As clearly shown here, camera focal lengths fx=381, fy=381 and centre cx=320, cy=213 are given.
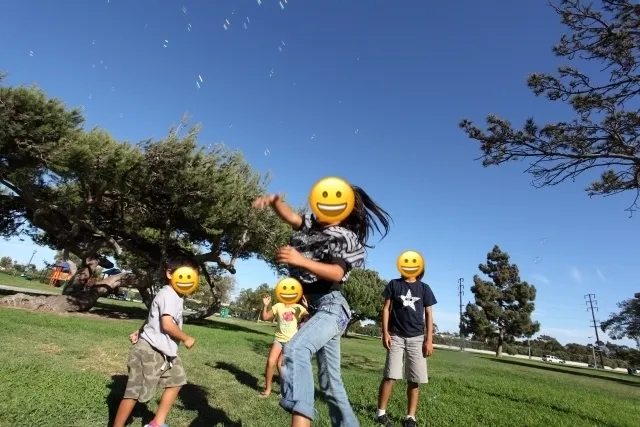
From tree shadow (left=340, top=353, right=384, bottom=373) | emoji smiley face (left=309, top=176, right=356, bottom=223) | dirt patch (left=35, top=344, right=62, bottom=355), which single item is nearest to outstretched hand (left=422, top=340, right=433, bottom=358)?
emoji smiley face (left=309, top=176, right=356, bottom=223)

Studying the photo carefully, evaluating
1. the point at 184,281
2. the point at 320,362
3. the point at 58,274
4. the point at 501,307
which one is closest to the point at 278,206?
the point at 320,362

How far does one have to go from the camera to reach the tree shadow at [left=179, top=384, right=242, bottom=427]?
4.01 metres

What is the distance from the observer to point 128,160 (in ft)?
52.7

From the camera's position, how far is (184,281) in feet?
12.2

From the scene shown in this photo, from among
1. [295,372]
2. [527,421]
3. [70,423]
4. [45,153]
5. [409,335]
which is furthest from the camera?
[45,153]

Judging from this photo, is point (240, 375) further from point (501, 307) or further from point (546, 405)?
point (501, 307)

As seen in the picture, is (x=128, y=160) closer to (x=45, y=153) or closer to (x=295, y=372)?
(x=45, y=153)

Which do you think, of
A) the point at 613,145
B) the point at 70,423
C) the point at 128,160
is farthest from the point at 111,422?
the point at 128,160

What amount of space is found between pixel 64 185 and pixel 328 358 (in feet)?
62.6

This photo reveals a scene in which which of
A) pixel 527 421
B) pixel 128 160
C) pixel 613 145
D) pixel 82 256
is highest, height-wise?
pixel 128 160

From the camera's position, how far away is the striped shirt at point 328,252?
2.75 m

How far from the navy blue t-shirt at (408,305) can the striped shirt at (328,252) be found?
239 cm

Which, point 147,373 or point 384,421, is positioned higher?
point 147,373

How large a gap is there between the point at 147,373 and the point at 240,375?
390 cm
